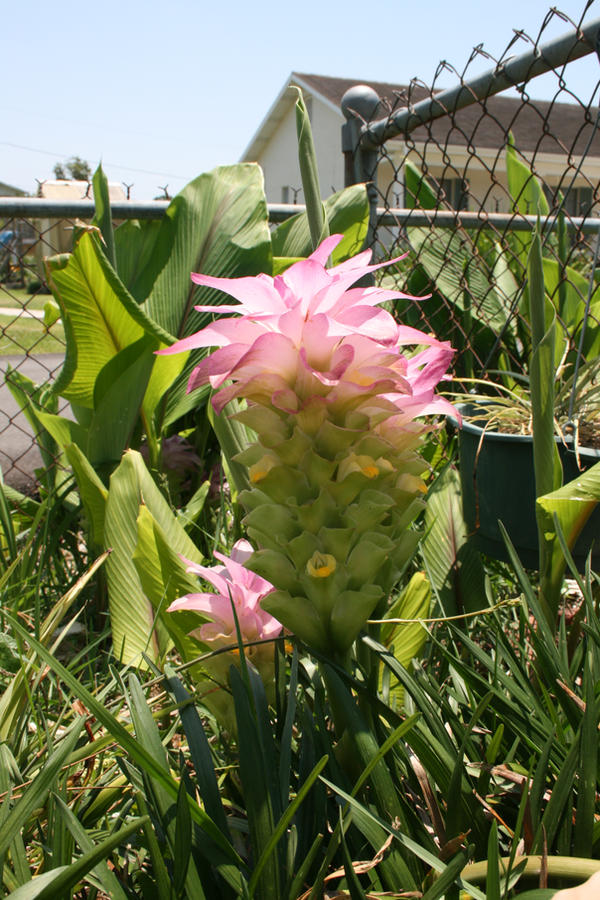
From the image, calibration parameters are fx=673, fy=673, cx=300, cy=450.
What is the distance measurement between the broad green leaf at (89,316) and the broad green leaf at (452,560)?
28.7 inches

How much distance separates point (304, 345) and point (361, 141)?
6.65 feet

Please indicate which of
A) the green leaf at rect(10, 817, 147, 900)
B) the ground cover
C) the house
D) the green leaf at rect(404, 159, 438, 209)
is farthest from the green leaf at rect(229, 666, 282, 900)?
the house

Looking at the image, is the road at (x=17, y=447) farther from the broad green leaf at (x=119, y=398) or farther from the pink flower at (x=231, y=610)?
the pink flower at (x=231, y=610)

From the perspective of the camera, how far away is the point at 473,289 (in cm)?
248

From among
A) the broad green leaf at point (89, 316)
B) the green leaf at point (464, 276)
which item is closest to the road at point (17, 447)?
A: the broad green leaf at point (89, 316)

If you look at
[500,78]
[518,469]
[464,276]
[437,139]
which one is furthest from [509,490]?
[437,139]

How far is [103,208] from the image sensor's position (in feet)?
5.33

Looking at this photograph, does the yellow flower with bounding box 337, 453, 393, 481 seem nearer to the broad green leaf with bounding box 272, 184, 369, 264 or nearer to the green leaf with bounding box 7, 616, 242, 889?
the green leaf with bounding box 7, 616, 242, 889

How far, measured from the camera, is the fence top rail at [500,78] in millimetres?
1401

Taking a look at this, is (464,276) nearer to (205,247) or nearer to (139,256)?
(205,247)

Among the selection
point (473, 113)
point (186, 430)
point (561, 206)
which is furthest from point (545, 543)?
point (473, 113)

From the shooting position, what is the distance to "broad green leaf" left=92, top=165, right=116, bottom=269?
1.61 m

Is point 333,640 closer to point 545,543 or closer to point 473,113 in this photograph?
point 545,543

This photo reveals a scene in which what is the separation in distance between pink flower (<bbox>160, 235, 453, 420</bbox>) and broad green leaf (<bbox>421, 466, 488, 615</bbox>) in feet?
2.60
